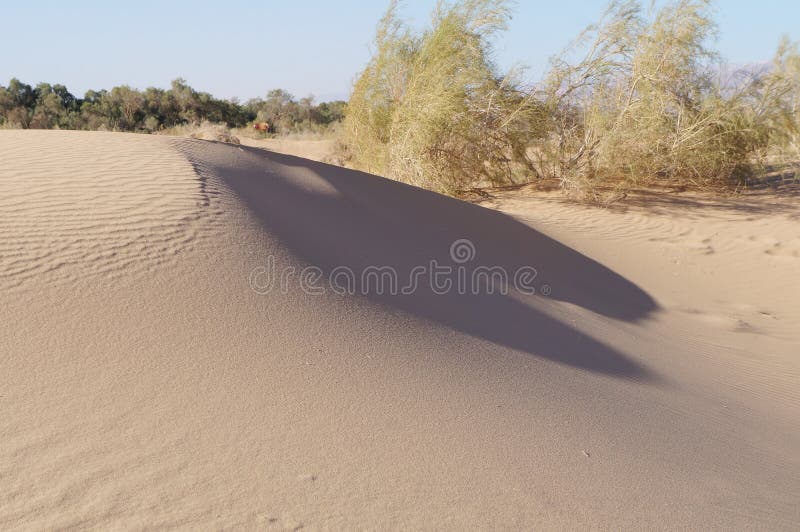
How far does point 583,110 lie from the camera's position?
13930 mm

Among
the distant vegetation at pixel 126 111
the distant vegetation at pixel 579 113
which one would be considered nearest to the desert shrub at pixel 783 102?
the distant vegetation at pixel 579 113

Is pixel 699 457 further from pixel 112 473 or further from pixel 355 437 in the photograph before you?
pixel 112 473

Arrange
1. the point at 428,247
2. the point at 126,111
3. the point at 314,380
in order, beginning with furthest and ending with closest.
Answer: the point at 126,111, the point at 428,247, the point at 314,380

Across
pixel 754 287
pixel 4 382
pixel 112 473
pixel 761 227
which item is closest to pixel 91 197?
pixel 4 382

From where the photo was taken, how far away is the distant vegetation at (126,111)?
22625 millimetres

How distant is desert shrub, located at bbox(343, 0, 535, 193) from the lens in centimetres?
1307

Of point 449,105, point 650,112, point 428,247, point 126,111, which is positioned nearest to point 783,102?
point 650,112

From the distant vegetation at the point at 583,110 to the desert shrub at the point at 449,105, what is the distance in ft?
0.08

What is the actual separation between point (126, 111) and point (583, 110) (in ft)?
58.4

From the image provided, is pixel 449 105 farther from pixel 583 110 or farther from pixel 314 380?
pixel 314 380

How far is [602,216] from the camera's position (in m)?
12.4

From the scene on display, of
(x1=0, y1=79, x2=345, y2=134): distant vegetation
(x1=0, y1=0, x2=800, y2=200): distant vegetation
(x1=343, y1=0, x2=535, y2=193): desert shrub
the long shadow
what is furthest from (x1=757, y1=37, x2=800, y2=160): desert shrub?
(x1=0, y1=79, x2=345, y2=134): distant vegetation

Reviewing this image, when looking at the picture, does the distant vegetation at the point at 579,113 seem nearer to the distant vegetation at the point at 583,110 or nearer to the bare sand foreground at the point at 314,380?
the distant vegetation at the point at 583,110

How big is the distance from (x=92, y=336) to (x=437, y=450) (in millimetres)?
2101
